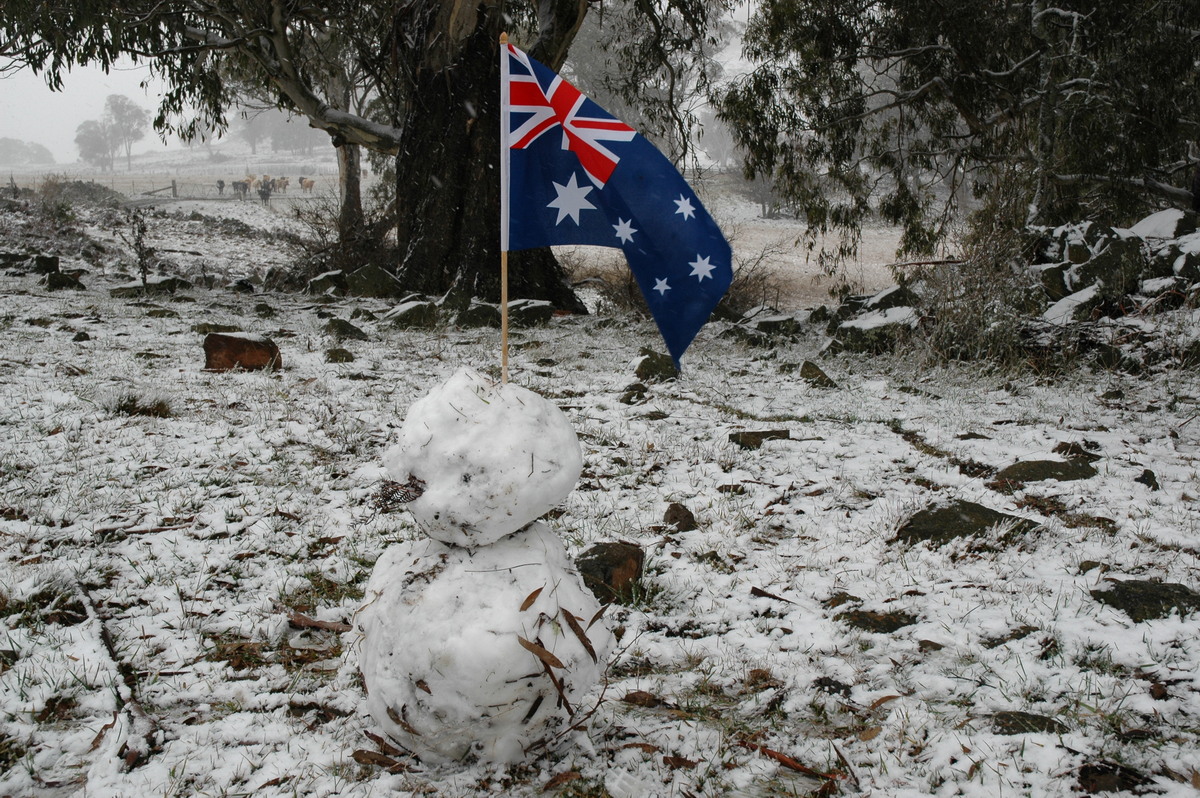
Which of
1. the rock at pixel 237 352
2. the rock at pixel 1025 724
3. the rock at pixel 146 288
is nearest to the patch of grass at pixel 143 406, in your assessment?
the rock at pixel 237 352

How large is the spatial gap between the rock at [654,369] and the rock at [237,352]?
268 centimetres

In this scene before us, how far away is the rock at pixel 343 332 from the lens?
7234 millimetres

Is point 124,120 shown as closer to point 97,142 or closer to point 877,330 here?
point 97,142

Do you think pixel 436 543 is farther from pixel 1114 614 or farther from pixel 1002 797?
pixel 1114 614

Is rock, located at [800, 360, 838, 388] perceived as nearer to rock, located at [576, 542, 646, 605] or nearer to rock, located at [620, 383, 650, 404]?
rock, located at [620, 383, 650, 404]

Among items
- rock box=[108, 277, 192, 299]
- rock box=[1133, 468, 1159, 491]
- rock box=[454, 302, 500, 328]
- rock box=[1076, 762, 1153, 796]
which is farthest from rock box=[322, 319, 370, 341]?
rock box=[1076, 762, 1153, 796]

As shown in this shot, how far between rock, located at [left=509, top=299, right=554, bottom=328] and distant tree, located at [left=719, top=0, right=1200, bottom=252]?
3.81 meters

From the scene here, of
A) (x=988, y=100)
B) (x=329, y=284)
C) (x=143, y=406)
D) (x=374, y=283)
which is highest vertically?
(x=988, y=100)

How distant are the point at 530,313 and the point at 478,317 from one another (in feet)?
2.58

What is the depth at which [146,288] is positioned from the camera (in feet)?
31.6

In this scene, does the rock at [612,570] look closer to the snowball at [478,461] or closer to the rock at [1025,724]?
the snowball at [478,461]

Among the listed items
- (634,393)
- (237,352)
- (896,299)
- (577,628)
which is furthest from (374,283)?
(577,628)

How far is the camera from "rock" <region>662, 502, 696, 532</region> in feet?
11.2

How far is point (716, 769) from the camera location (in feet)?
6.27
